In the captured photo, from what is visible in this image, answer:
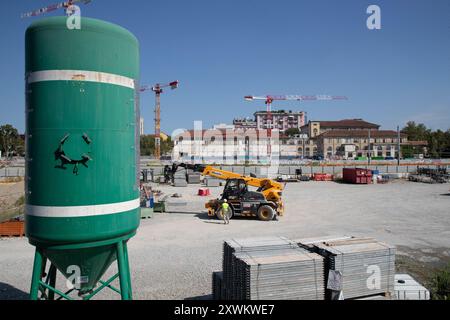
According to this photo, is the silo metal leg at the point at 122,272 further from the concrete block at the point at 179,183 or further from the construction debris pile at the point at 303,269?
the concrete block at the point at 179,183

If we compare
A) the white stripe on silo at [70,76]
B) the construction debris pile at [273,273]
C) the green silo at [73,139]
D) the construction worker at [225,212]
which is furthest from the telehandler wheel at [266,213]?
the white stripe on silo at [70,76]

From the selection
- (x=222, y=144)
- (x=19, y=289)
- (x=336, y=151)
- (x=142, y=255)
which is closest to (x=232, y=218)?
(x=142, y=255)

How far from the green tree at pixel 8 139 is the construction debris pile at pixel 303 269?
94.1m

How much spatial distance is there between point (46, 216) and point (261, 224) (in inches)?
559

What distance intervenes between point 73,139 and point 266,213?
15136 millimetres

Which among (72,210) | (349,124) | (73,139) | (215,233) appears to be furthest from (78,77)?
(349,124)

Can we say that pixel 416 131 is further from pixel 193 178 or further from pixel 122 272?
pixel 122 272

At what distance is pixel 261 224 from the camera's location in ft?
58.2

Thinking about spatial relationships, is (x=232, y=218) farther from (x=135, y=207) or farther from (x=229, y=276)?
(x=135, y=207)

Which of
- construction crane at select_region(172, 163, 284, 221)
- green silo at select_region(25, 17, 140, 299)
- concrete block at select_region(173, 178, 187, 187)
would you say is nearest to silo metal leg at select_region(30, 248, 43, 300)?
green silo at select_region(25, 17, 140, 299)

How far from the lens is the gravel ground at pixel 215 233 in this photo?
9.49m

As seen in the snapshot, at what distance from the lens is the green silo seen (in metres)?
4.43
